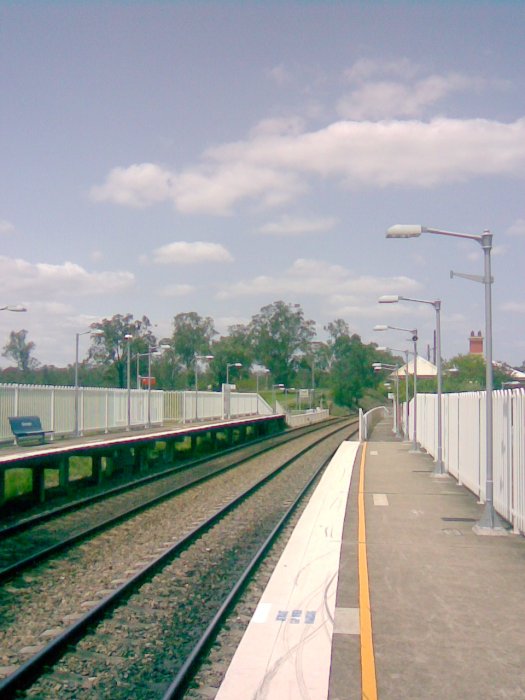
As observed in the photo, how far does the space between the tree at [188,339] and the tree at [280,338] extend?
10.0m

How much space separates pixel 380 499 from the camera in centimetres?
1708

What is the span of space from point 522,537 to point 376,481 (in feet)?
29.1

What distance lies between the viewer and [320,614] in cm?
797

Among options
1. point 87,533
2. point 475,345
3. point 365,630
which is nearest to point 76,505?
point 87,533

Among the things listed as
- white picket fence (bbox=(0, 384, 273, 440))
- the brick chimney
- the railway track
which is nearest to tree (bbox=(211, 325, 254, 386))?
the brick chimney

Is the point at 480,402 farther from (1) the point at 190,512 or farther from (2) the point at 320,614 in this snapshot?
(2) the point at 320,614

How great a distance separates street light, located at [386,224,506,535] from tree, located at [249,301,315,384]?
122 m

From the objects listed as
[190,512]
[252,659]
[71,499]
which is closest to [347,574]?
[252,659]

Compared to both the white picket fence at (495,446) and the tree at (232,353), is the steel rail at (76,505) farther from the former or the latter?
the tree at (232,353)

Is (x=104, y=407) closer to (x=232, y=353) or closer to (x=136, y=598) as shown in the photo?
(x=136, y=598)

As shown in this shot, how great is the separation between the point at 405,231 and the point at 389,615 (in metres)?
7.08

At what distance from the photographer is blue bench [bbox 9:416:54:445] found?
30.0 m

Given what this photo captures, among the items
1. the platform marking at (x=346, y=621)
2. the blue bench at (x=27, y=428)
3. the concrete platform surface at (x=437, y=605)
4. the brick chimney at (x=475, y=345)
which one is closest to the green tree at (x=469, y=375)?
the brick chimney at (x=475, y=345)

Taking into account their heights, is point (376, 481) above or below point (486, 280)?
below
